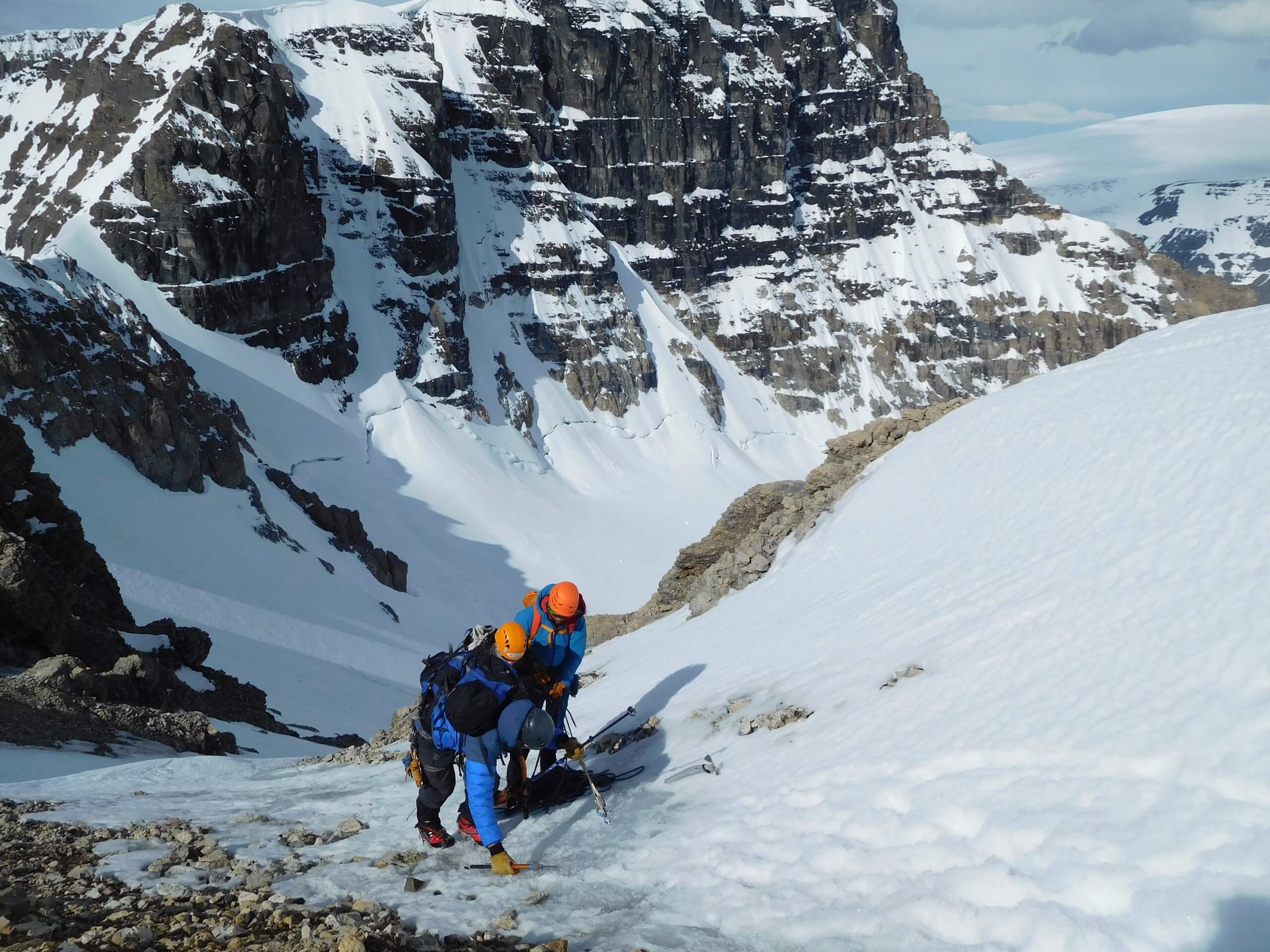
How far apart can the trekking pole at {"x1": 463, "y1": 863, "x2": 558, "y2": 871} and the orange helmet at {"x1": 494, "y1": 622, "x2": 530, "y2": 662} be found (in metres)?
1.39

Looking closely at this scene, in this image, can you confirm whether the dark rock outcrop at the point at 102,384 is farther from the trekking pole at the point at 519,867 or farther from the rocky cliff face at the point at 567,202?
the trekking pole at the point at 519,867

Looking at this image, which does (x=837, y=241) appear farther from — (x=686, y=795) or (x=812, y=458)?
(x=686, y=795)

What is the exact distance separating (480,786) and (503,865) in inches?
22.3

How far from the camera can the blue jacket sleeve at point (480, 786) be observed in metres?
6.81

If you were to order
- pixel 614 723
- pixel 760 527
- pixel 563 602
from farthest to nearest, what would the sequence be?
pixel 760 527, pixel 614 723, pixel 563 602

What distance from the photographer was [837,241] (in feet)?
446

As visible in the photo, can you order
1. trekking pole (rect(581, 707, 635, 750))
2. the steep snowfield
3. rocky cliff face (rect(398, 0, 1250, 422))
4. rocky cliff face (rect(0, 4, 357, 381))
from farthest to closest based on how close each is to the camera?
1. rocky cliff face (rect(398, 0, 1250, 422))
2. rocky cliff face (rect(0, 4, 357, 381))
3. trekking pole (rect(581, 707, 635, 750))
4. the steep snowfield

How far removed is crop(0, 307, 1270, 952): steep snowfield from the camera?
5.42m

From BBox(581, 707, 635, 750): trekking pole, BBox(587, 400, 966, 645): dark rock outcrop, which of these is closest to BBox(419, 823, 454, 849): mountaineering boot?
BBox(581, 707, 635, 750): trekking pole

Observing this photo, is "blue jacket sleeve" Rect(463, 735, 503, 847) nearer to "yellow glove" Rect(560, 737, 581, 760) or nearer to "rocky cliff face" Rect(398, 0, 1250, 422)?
"yellow glove" Rect(560, 737, 581, 760)

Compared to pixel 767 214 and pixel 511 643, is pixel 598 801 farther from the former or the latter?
pixel 767 214

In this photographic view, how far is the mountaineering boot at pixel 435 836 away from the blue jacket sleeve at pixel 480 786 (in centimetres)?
44

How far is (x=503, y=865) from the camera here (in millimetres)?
6621

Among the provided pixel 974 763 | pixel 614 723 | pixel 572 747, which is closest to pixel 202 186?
pixel 614 723
